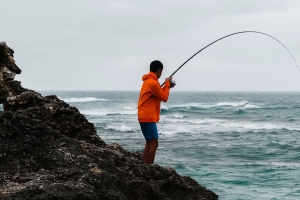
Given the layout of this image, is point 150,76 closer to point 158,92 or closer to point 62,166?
point 158,92

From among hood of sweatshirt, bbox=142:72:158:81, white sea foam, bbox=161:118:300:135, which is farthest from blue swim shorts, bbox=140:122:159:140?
white sea foam, bbox=161:118:300:135

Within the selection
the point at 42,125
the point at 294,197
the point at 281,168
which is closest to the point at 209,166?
the point at 281,168

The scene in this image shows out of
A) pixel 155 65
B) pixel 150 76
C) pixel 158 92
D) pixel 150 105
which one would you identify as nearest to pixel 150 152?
pixel 150 105

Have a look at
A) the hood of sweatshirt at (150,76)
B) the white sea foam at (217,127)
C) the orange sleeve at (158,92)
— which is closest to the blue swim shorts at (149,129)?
the orange sleeve at (158,92)

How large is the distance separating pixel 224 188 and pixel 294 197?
63.1 inches

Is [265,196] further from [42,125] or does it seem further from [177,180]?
[42,125]

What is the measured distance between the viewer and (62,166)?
129 inches

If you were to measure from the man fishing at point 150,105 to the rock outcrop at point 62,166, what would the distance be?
73 centimetres

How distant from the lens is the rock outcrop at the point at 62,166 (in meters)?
2.99

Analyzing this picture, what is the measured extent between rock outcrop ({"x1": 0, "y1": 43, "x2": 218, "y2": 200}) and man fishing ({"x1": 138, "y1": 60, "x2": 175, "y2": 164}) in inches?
28.6

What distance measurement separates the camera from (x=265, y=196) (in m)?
→ 10.3

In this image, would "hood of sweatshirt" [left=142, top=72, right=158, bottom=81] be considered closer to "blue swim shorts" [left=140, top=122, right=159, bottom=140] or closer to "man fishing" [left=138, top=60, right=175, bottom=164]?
"man fishing" [left=138, top=60, right=175, bottom=164]

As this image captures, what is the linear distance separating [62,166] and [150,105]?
2.00 metres

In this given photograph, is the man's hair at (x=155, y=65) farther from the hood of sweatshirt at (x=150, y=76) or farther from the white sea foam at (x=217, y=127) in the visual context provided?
the white sea foam at (x=217, y=127)
